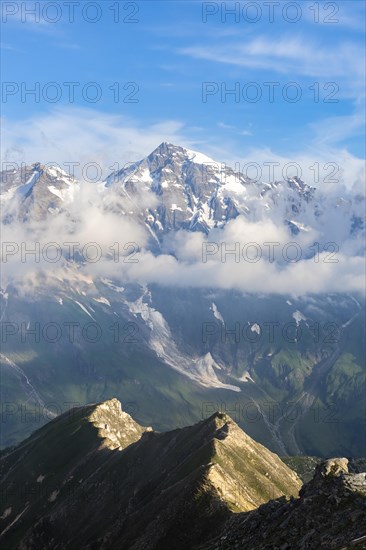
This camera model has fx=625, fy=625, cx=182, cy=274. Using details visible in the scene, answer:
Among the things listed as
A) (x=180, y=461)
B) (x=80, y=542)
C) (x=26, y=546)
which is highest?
(x=180, y=461)

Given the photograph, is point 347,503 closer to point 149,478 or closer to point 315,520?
point 315,520

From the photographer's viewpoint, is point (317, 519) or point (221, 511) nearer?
point (317, 519)

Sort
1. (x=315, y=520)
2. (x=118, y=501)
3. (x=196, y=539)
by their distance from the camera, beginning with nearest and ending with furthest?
(x=315, y=520) < (x=196, y=539) < (x=118, y=501)

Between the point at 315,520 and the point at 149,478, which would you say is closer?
the point at 315,520

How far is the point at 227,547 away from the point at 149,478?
103m

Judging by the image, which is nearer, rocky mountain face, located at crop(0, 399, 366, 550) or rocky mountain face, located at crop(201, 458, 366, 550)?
rocky mountain face, located at crop(201, 458, 366, 550)

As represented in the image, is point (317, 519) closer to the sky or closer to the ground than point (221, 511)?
closer to the sky

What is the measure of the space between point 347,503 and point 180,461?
118743 millimetres

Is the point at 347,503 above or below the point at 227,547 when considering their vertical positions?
above

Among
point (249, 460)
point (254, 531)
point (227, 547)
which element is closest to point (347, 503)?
point (254, 531)

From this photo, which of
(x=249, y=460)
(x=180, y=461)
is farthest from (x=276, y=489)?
(x=180, y=461)

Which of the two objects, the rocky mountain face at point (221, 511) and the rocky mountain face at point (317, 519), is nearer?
the rocky mountain face at point (317, 519)

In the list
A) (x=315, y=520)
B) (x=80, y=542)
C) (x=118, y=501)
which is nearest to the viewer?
(x=315, y=520)

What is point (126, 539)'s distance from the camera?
152m
